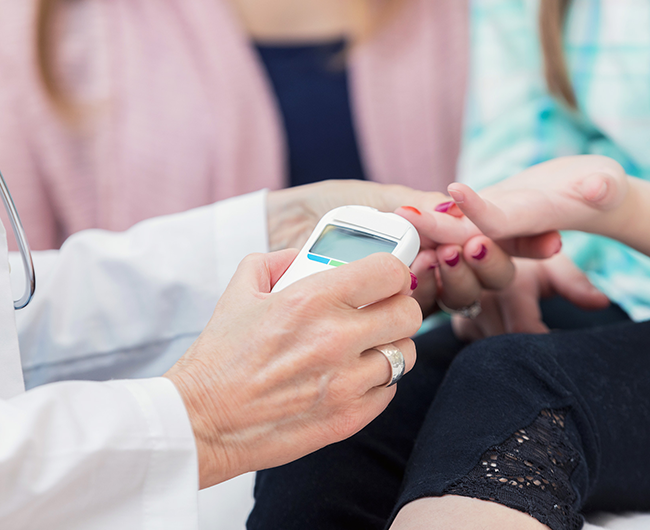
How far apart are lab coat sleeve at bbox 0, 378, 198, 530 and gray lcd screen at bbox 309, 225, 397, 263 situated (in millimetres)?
192

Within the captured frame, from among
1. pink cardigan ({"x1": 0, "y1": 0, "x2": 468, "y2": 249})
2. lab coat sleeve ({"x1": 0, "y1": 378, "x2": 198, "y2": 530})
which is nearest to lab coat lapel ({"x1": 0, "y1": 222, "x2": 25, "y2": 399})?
lab coat sleeve ({"x1": 0, "y1": 378, "x2": 198, "y2": 530})

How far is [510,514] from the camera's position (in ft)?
1.34

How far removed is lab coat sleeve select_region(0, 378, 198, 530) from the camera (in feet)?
1.16

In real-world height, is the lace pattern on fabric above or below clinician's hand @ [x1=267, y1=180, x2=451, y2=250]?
below

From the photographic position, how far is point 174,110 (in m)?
1.26

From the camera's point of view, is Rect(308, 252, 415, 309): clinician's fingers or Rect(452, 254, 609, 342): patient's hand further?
Rect(452, 254, 609, 342): patient's hand

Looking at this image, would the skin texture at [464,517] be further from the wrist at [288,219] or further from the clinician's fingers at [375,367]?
the wrist at [288,219]

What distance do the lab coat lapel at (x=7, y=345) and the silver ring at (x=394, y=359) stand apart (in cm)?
34

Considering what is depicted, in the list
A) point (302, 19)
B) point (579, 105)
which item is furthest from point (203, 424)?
point (302, 19)

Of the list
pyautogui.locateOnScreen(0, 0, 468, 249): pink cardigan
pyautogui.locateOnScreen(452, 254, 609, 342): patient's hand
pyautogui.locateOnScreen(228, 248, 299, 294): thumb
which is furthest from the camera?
pyautogui.locateOnScreen(0, 0, 468, 249): pink cardigan

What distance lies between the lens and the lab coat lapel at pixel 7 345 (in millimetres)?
502

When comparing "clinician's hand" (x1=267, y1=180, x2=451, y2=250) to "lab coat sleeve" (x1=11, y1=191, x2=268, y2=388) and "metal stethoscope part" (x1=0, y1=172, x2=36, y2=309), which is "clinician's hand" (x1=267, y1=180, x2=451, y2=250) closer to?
"lab coat sleeve" (x1=11, y1=191, x2=268, y2=388)

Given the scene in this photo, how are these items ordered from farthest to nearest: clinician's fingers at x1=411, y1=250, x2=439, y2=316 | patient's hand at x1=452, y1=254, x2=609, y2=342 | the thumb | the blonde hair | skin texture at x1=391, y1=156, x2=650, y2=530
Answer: the blonde hair < patient's hand at x1=452, y1=254, x2=609, y2=342 < clinician's fingers at x1=411, y1=250, x2=439, y2=316 < skin texture at x1=391, y1=156, x2=650, y2=530 < the thumb

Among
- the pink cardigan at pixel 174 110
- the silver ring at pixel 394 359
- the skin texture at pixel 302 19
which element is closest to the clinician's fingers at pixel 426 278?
the silver ring at pixel 394 359
